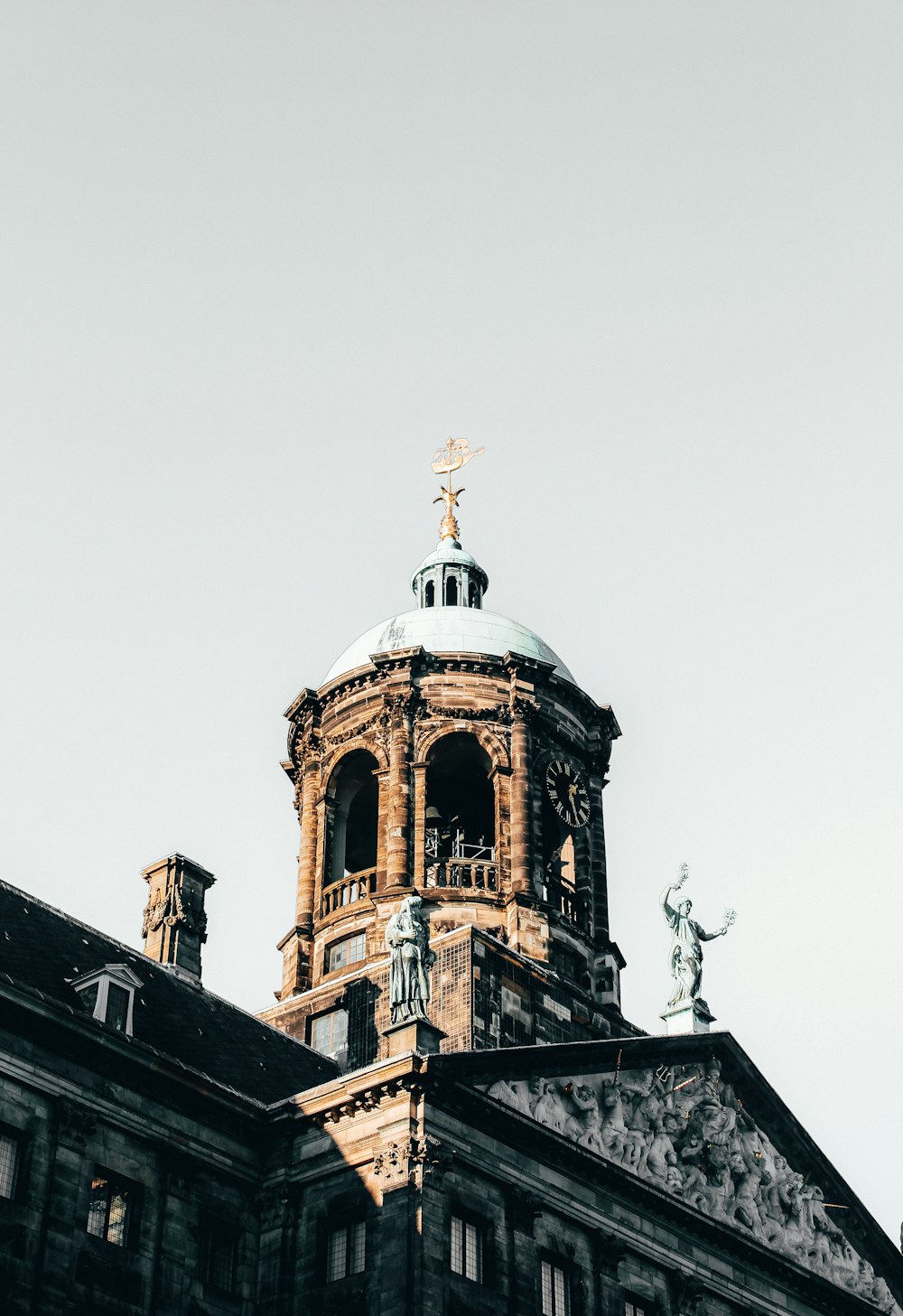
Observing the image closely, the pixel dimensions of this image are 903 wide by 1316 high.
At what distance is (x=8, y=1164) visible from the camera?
92.0 ft

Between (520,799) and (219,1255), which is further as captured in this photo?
(520,799)

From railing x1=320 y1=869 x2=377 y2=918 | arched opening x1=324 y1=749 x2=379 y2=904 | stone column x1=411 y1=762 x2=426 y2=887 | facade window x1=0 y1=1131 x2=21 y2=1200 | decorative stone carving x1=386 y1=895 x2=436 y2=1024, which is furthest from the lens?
arched opening x1=324 y1=749 x2=379 y2=904

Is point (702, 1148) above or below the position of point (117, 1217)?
above

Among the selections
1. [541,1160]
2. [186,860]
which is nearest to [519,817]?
[186,860]

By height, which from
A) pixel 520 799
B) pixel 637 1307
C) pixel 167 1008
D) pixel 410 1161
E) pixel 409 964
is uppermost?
→ pixel 520 799

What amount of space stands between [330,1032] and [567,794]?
26.8 ft

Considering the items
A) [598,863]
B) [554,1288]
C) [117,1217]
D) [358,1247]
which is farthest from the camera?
[598,863]

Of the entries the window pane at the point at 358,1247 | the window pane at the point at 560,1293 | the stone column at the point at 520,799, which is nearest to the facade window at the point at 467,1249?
the window pane at the point at 358,1247

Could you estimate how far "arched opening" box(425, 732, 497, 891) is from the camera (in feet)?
139

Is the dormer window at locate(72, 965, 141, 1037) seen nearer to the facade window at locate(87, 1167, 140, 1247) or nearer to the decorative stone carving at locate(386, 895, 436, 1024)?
the facade window at locate(87, 1167, 140, 1247)

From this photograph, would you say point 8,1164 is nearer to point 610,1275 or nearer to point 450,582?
point 610,1275

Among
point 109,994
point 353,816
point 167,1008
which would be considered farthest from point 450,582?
point 109,994

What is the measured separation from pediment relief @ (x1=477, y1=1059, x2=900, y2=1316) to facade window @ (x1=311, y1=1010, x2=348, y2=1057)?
6.51 meters

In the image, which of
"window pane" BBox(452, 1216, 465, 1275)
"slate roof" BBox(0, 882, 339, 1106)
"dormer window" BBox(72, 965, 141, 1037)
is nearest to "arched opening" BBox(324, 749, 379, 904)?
"slate roof" BBox(0, 882, 339, 1106)
